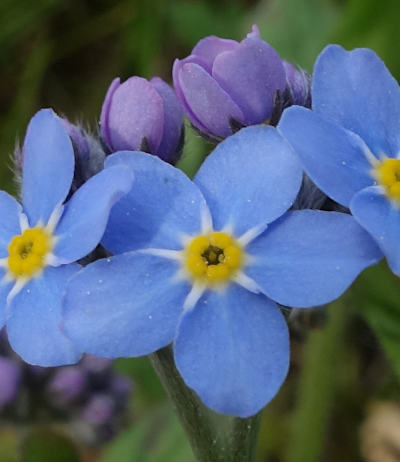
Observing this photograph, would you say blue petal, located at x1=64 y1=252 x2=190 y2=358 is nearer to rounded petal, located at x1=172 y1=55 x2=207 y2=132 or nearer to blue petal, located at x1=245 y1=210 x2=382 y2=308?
blue petal, located at x1=245 y1=210 x2=382 y2=308

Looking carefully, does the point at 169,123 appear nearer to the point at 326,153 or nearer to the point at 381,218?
the point at 326,153

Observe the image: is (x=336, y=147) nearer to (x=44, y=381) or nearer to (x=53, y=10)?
(x=44, y=381)

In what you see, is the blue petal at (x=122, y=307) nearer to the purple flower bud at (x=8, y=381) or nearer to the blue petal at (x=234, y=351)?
the blue petal at (x=234, y=351)

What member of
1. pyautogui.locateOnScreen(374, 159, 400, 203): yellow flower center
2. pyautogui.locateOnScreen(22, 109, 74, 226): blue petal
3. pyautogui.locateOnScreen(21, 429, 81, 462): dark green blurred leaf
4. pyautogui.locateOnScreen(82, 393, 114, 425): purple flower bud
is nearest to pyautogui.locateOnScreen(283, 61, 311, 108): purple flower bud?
pyautogui.locateOnScreen(374, 159, 400, 203): yellow flower center

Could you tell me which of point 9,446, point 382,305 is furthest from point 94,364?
point 382,305

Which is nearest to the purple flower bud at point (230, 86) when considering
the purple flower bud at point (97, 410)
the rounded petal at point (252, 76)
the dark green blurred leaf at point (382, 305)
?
the rounded petal at point (252, 76)
